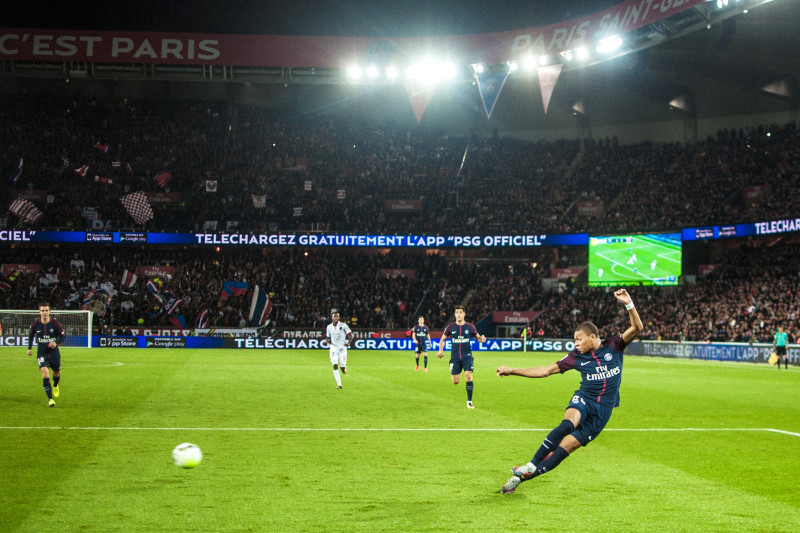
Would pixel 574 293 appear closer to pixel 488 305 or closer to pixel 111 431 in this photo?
pixel 488 305

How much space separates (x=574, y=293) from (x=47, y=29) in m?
42.5

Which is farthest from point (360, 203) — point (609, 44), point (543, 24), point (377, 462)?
point (377, 462)

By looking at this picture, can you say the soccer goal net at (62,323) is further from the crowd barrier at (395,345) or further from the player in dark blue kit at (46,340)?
the player in dark blue kit at (46,340)

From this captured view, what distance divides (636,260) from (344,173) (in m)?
25.5

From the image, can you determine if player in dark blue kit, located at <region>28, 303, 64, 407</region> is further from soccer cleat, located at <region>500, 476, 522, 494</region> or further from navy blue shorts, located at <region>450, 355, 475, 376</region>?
soccer cleat, located at <region>500, 476, 522, 494</region>

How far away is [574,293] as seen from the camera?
5450 centimetres

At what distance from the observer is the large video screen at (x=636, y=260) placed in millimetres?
46469

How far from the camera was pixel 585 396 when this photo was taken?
8469 mm

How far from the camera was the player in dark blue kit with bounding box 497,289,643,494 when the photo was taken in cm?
832

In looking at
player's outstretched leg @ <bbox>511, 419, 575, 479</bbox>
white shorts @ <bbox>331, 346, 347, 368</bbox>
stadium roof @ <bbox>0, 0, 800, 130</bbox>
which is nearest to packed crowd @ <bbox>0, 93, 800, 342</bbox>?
stadium roof @ <bbox>0, 0, 800, 130</bbox>

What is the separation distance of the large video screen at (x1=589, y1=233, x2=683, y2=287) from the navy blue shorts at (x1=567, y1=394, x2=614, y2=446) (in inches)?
1578

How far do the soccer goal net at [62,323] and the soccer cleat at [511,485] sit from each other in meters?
39.9

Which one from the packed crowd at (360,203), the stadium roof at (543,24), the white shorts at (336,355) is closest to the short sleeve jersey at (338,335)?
the white shorts at (336,355)

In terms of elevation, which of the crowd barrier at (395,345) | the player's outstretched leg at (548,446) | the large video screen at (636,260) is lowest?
the crowd barrier at (395,345)
